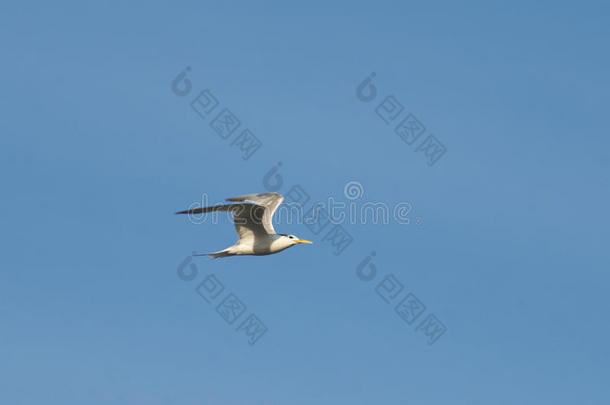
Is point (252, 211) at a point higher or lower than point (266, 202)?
higher

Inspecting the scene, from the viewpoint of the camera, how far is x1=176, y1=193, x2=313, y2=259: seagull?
41938mm

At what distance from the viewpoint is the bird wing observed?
41.1 metres


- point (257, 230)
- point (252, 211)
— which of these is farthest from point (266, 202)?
point (257, 230)

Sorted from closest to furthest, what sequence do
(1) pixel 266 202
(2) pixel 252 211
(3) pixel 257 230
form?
(1) pixel 266 202, (2) pixel 252 211, (3) pixel 257 230

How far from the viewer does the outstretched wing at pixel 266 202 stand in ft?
135

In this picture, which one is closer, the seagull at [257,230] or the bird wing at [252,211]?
the bird wing at [252,211]

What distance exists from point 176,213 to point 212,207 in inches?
69.7

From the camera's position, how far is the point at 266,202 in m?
42.1

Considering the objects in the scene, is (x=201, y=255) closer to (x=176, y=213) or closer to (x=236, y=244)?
(x=236, y=244)

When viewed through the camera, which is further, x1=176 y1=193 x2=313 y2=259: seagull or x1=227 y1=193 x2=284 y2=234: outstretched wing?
x1=176 y1=193 x2=313 y2=259: seagull

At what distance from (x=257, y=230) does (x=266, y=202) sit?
1938mm

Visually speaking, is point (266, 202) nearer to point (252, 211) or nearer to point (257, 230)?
point (252, 211)

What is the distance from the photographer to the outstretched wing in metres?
41.2

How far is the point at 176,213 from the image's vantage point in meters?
39.2
